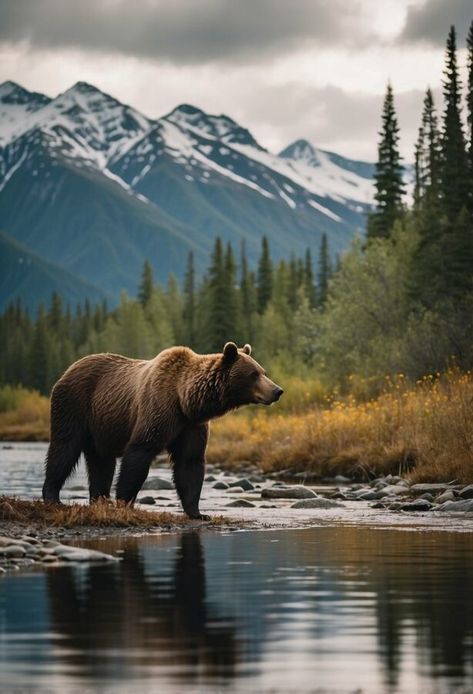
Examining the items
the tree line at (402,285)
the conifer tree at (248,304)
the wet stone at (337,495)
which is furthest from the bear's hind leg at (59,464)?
the conifer tree at (248,304)

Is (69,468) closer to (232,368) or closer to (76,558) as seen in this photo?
(232,368)

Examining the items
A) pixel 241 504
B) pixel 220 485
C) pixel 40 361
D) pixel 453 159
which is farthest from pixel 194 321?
pixel 241 504

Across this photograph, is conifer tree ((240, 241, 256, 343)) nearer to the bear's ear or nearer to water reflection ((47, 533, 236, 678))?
the bear's ear

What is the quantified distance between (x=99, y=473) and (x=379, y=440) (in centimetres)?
1268

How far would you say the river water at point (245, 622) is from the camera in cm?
688

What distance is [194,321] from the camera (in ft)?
437

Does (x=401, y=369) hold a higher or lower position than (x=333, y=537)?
higher

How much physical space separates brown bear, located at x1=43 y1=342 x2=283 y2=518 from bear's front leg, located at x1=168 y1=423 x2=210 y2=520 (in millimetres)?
13

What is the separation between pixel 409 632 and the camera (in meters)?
8.30

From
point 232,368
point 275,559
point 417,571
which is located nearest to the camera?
point 417,571

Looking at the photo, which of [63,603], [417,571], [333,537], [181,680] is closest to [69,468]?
[333,537]

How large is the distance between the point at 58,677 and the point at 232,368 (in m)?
10.2

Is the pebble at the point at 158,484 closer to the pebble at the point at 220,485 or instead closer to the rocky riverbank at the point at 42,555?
the pebble at the point at 220,485

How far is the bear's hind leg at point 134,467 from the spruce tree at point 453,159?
3989 cm
